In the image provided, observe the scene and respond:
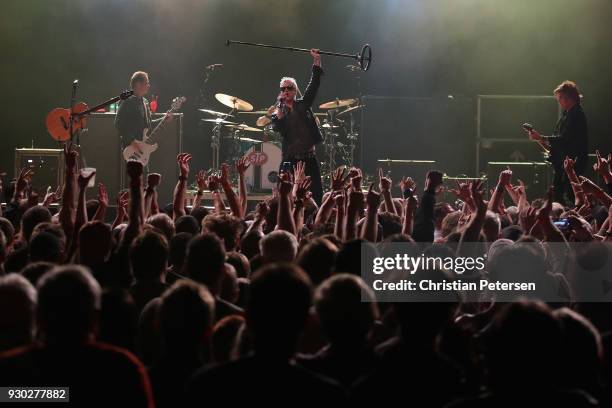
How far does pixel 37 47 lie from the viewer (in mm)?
15477

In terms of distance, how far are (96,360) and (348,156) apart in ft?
41.8

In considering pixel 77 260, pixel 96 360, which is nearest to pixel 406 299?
pixel 96 360

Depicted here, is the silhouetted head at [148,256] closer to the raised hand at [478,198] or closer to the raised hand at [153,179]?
the raised hand at [478,198]

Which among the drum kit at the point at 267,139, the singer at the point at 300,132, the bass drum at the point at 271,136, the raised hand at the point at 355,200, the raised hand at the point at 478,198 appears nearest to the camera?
the raised hand at the point at 478,198

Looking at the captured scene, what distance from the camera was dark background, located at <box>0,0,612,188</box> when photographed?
15.3m

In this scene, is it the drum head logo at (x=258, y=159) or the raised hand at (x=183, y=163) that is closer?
the raised hand at (x=183, y=163)

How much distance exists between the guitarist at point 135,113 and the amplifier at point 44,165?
41.1 inches

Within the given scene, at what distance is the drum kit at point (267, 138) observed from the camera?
14.2m

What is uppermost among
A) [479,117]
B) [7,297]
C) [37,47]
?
[37,47]

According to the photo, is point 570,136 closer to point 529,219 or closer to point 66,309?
point 529,219

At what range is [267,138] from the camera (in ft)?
48.4

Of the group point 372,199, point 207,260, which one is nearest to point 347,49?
point 372,199

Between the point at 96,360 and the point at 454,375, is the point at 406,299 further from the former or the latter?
the point at 96,360

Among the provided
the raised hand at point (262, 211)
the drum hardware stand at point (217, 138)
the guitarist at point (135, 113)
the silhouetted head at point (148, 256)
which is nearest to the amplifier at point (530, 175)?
the drum hardware stand at point (217, 138)
